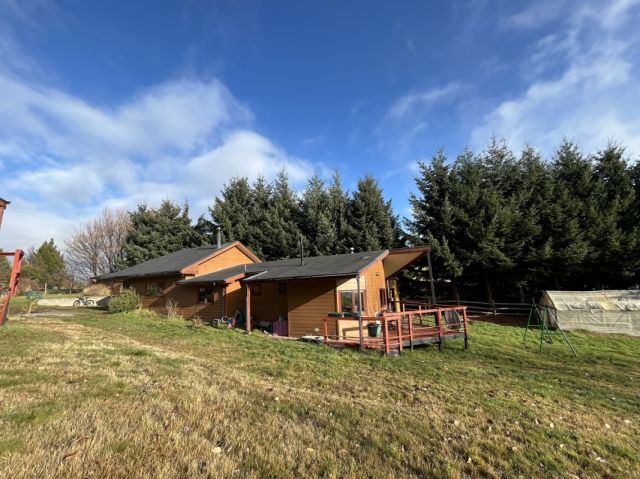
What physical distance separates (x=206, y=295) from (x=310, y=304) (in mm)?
7947

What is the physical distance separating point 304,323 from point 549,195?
747 inches

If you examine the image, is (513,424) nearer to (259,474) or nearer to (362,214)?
(259,474)

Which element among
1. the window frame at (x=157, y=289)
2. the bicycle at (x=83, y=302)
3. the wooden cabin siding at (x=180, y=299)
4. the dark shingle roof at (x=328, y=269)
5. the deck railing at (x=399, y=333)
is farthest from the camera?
the bicycle at (x=83, y=302)

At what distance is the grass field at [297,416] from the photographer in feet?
11.2

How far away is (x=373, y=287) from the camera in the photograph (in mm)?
16188

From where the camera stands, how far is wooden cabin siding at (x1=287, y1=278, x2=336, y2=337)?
47.5 feet

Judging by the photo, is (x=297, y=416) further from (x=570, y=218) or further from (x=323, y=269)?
(x=570, y=218)

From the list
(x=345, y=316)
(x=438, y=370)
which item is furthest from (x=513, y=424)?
(x=345, y=316)

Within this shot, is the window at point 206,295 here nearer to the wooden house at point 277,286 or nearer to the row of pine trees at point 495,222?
the wooden house at point 277,286

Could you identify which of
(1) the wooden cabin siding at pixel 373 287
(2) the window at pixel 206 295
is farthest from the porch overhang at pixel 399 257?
(2) the window at pixel 206 295

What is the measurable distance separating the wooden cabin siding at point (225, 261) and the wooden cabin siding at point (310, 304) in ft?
28.4

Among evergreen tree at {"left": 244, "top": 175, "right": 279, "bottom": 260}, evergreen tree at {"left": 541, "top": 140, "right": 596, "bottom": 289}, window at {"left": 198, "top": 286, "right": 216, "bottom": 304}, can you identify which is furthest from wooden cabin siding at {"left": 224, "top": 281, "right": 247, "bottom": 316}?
evergreen tree at {"left": 541, "top": 140, "right": 596, "bottom": 289}

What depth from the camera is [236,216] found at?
31922 mm

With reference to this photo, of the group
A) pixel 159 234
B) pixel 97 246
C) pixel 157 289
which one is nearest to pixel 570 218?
pixel 157 289
